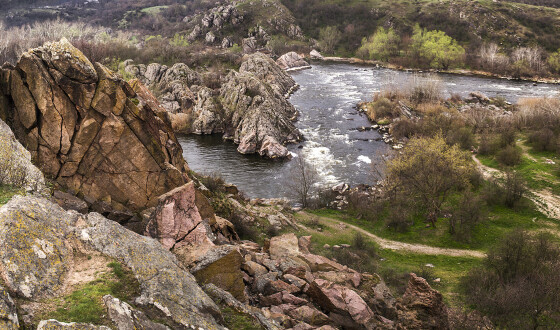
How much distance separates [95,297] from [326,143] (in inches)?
2195

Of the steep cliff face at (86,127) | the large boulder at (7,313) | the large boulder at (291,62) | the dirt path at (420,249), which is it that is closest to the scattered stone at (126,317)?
the large boulder at (7,313)

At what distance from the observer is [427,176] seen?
36156mm

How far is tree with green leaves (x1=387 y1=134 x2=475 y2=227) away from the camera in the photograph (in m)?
36.3

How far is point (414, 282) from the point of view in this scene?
19.5 metres

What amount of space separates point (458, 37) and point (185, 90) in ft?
381

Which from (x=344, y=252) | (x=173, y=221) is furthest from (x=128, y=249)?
(x=344, y=252)

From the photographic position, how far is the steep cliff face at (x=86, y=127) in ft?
57.9

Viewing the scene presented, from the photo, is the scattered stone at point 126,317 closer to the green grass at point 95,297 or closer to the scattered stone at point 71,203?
the green grass at point 95,297

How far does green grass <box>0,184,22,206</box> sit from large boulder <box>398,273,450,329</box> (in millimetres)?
17065

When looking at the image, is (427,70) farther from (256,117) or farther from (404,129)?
(256,117)

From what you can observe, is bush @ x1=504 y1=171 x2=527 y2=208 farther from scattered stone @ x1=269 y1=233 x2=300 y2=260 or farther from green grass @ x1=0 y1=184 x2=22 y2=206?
green grass @ x1=0 y1=184 x2=22 y2=206

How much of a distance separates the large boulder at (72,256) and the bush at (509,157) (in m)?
49.4

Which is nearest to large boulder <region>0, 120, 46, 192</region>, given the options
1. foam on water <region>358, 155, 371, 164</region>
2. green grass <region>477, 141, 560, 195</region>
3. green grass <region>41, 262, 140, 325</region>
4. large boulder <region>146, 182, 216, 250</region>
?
large boulder <region>146, 182, 216, 250</region>

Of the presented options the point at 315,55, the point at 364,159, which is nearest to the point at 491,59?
the point at 315,55
